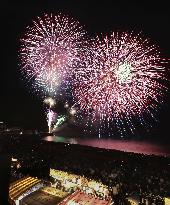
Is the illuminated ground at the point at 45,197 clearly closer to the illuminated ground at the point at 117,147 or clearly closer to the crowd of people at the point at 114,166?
the crowd of people at the point at 114,166

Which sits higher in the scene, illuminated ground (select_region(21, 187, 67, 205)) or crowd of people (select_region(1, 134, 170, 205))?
crowd of people (select_region(1, 134, 170, 205))

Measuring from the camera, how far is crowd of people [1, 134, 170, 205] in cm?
770

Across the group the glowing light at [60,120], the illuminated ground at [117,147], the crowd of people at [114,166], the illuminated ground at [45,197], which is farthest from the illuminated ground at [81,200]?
the glowing light at [60,120]

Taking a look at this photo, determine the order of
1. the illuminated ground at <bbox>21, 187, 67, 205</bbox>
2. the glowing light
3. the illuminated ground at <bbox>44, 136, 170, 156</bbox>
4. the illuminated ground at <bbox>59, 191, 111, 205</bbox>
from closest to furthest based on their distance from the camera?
the illuminated ground at <bbox>59, 191, 111, 205</bbox>
the illuminated ground at <bbox>21, 187, 67, 205</bbox>
the illuminated ground at <bbox>44, 136, 170, 156</bbox>
the glowing light

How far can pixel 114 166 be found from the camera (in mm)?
8656

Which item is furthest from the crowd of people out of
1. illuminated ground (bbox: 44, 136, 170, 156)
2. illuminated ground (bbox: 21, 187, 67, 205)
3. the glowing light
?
the glowing light

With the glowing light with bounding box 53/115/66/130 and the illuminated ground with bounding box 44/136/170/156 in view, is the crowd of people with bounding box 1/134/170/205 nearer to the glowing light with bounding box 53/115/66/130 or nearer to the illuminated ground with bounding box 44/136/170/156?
the illuminated ground with bounding box 44/136/170/156

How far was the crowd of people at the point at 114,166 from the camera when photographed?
7.70 m

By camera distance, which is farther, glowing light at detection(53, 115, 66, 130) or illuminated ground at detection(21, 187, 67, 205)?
glowing light at detection(53, 115, 66, 130)

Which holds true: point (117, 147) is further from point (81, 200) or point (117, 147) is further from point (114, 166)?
point (114, 166)

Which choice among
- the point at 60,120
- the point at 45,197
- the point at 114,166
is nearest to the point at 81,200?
the point at 45,197

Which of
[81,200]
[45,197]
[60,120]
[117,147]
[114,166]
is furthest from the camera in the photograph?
[60,120]

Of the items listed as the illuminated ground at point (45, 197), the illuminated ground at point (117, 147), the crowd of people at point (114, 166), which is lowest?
the illuminated ground at point (117, 147)

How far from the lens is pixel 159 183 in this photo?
24.6 ft
